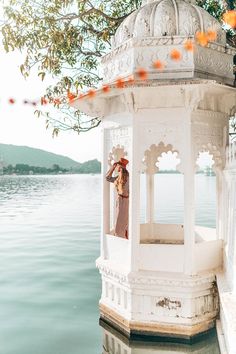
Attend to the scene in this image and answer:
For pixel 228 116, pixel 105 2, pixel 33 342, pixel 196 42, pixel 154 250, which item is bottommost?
pixel 33 342

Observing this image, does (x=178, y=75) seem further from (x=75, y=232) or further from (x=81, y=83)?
(x=75, y=232)

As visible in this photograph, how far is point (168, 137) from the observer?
6.45 m

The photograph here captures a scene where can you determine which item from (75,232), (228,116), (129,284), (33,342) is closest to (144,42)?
(228,116)

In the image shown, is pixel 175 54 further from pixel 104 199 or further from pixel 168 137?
pixel 104 199

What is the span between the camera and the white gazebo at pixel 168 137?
6.42 metres

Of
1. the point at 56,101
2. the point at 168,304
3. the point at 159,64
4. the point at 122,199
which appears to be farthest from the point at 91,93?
the point at 56,101

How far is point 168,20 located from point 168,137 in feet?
6.25

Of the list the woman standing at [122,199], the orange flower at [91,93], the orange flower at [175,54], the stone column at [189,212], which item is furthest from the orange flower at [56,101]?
the stone column at [189,212]

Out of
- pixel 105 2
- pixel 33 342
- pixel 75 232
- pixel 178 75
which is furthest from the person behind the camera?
pixel 75 232

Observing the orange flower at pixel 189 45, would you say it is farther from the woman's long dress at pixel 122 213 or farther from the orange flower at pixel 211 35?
the woman's long dress at pixel 122 213

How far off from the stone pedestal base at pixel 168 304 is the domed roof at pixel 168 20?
3867mm

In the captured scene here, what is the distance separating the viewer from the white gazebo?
21.1 ft

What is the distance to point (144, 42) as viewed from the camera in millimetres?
6512

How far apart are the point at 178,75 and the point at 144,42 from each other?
761 mm
